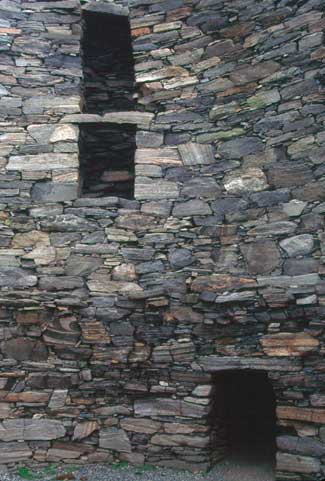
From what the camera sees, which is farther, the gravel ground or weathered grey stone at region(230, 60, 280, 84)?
weathered grey stone at region(230, 60, 280, 84)

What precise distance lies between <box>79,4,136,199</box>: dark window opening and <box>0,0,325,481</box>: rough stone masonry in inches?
11.1

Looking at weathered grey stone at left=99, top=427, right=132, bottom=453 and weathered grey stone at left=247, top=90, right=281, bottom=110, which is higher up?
weathered grey stone at left=247, top=90, right=281, bottom=110

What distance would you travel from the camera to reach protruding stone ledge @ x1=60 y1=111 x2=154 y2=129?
7.18 m

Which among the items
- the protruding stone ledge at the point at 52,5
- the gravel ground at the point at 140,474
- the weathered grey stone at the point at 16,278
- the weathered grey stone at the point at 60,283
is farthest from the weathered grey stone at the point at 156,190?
the gravel ground at the point at 140,474

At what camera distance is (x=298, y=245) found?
5926 mm

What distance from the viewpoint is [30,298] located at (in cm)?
634

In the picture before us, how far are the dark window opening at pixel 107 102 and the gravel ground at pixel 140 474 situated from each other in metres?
3.37

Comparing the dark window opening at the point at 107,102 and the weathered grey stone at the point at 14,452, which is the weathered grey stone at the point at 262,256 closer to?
the dark window opening at the point at 107,102

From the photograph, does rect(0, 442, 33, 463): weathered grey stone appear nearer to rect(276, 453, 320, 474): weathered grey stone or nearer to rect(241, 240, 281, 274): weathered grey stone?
rect(276, 453, 320, 474): weathered grey stone

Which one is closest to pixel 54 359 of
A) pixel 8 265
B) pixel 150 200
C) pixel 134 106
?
pixel 8 265

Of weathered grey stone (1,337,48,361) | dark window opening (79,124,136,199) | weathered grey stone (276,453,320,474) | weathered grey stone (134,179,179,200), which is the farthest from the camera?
dark window opening (79,124,136,199)

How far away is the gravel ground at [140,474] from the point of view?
19.1ft

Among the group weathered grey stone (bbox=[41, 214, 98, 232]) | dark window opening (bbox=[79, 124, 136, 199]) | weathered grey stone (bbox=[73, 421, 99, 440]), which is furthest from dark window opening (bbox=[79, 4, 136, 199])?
weathered grey stone (bbox=[73, 421, 99, 440])

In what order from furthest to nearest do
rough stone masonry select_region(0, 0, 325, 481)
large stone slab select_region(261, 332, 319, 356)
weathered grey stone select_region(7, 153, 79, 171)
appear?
weathered grey stone select_region(7, 153, 79, 171) → rough stone masonry select_region(0, 0, 325, 481) → large stone slab select_region(261, 332, 319, 356)
